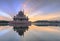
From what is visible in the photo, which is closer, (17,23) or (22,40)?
(22,40)

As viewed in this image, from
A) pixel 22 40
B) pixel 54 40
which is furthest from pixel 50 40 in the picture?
pixel 22 40

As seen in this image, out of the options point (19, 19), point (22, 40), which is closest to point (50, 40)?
point (22, 40)

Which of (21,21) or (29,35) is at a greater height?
(21,21)

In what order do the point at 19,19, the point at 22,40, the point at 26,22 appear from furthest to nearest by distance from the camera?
1. the point at 19,19
2. the point at 26,22
3. the point at 22,40

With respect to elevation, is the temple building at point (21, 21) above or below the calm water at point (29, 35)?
above

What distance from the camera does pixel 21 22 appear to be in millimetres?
16938

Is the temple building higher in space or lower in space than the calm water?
higher

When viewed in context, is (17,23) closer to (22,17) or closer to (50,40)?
(22,17)

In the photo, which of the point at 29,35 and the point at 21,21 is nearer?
the point at 29,35

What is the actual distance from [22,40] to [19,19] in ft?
38.1

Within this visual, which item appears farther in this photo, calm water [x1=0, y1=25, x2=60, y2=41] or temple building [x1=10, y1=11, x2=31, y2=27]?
temple building [x1=10, y1=11, x2=31, y2=27]

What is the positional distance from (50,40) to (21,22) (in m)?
11.8

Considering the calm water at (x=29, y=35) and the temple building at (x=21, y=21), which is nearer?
the calm water at (x=29, y=35)

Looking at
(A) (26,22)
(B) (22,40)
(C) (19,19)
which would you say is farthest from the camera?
(C) (19,19)
